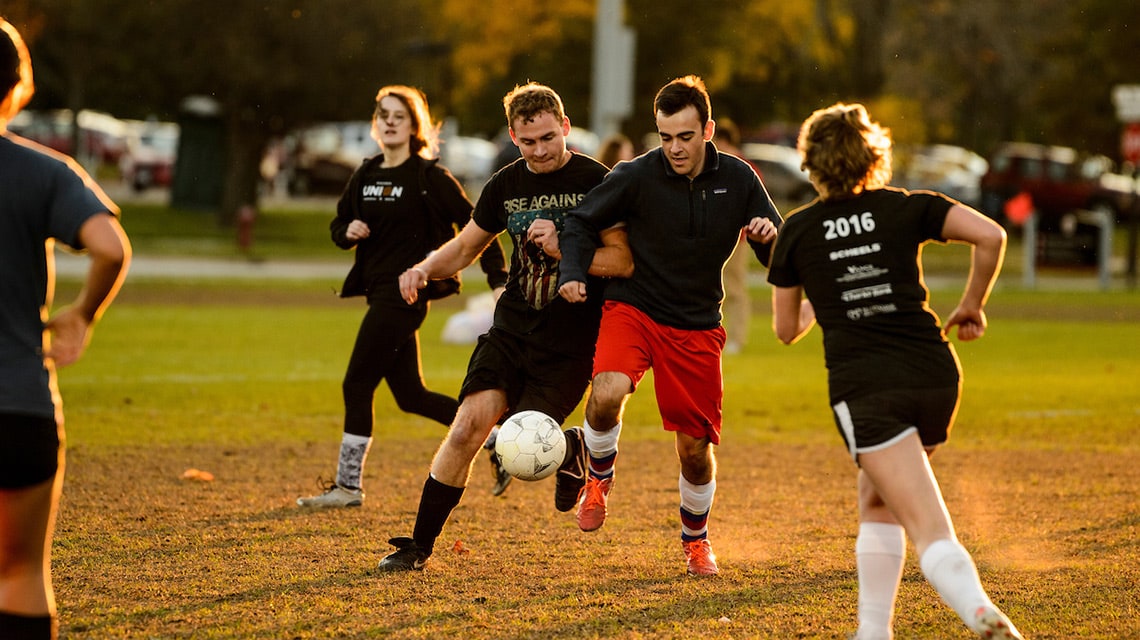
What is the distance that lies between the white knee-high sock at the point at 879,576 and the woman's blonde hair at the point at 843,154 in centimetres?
117

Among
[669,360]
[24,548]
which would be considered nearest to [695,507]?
[669,360]

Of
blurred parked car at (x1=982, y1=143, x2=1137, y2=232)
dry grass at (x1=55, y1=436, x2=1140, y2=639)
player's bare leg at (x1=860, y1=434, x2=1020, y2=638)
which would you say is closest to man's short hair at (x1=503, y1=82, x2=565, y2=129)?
dry grass at (x1=55, y1=436, x2=1140, y2=639)

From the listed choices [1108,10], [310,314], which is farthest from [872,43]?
[310,314]

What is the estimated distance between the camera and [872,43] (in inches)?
1592

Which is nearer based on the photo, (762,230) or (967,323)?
(967,323)

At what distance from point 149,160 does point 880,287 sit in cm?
4792

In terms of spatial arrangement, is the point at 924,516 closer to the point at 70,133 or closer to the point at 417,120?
the point at 417,120

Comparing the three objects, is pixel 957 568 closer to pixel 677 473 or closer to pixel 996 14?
pixel 677 473

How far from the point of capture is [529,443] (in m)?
6.69

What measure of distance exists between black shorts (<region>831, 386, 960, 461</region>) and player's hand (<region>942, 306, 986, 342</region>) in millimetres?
249

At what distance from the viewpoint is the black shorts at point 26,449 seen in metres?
4.22

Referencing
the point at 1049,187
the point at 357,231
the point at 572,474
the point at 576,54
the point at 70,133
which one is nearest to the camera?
the point at 572,474

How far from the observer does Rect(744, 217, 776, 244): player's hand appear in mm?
6434

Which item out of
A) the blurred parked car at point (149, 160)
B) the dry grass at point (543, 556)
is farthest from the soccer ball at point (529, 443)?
the blurred parked car at point (149, 160)
